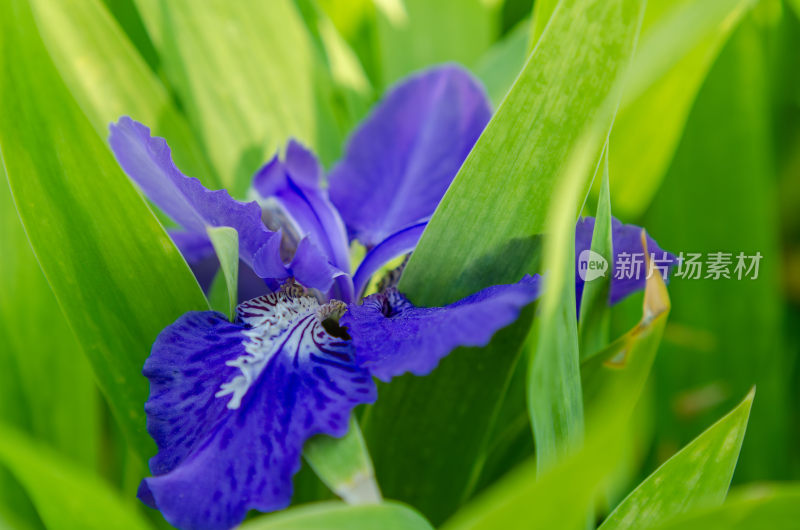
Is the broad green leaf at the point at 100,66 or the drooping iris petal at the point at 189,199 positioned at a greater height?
the broad green leaf at the point at 100,66

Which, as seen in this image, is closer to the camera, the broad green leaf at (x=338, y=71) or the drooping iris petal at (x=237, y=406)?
the drooping iris petal at (x=237, y=406)

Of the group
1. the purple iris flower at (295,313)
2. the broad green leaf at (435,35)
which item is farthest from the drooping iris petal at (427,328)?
the broad green leaf at (435,35)

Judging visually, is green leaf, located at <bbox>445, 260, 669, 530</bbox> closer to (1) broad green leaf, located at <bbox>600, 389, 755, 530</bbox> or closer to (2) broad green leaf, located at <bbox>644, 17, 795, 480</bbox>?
(1) broad green leaf, located at <bbox>600, 389, 755, 530</bbox>

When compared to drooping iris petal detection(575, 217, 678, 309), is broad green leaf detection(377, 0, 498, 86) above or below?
above

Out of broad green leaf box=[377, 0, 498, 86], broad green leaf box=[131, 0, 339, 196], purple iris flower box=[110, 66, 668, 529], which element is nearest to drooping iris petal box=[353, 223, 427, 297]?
purple iris flower box=[110, 66, 668, 529]

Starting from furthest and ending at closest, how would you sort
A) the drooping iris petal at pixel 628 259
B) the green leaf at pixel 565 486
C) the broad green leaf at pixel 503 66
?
the broad green leaf at pixel 503 66
the drooping iris petal at pixel 628 259
the green leaf at pixel 565 486

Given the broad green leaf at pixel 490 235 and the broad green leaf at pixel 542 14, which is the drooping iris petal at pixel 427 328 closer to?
the broad green leaf at pixel 490 235
